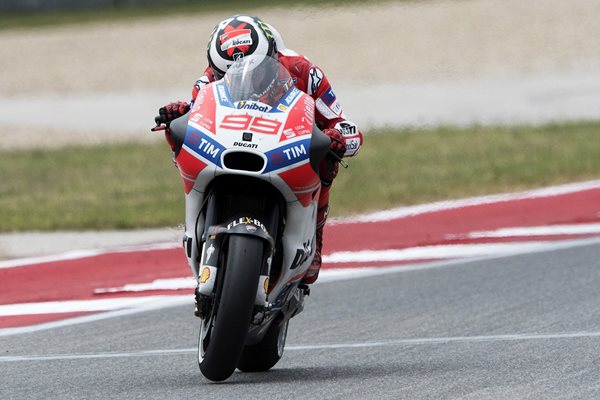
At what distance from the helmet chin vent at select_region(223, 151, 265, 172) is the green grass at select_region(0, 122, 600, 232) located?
211 inches

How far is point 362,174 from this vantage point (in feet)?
44.6

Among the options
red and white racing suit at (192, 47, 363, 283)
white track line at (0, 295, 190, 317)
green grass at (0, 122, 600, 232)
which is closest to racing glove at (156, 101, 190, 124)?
red and white racing suit at (192, 47, 363, 283)

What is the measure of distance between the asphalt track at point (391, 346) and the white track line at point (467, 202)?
5.65 feet

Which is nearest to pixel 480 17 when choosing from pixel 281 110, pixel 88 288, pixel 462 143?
pixel 462 143

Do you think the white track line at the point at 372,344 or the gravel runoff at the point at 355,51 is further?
the gravel runoff at the point at 355,51

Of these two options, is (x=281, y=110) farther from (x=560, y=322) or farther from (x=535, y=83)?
(x=535, y=83)

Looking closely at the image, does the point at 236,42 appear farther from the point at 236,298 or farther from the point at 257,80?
the point at 236,298

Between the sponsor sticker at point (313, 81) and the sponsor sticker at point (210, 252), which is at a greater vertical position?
the sponsor sticker at point (313, 81)

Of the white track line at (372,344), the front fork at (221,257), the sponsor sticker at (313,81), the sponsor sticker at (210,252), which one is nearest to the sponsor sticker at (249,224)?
the front fork at (221,257)

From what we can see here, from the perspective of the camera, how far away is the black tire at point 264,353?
6145 mm

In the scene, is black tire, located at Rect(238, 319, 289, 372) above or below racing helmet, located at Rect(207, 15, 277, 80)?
below

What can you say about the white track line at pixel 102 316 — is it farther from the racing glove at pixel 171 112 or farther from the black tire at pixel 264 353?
the racing glove at pixel 171 112

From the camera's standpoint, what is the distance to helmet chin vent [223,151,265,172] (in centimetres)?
549

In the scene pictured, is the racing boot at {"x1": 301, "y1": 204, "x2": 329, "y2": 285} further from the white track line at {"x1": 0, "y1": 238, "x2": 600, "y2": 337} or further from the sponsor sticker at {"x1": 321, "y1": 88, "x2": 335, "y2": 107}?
the white track line at {"x1": 0, "y1": 238, "x2": 600, "y2": 337}
